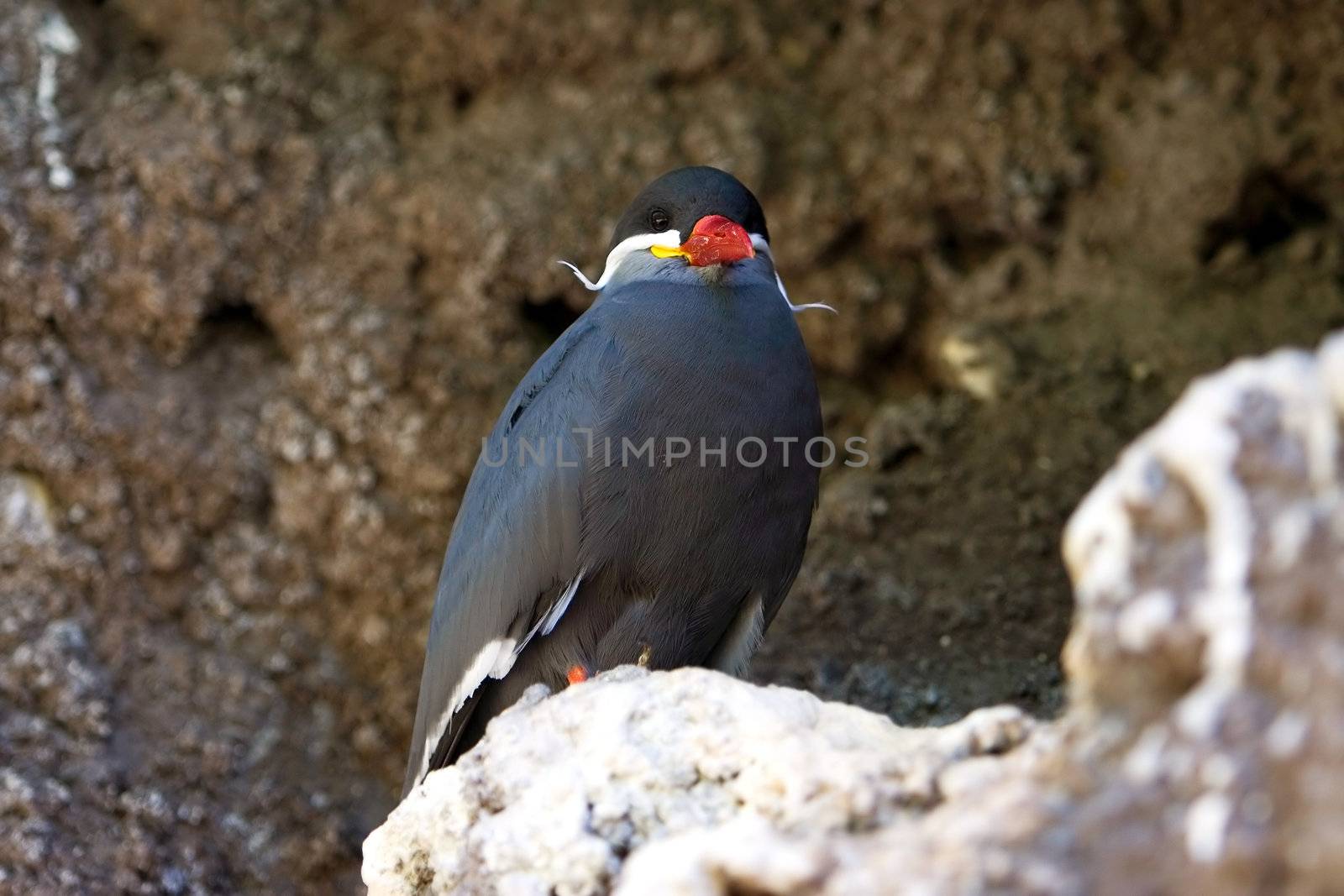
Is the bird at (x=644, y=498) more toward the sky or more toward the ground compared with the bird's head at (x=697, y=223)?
more toward the ground

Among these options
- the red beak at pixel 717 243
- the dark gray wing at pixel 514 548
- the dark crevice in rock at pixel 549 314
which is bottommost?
the dark gray wing at pixel 514 548

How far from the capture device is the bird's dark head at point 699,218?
12.2 feet

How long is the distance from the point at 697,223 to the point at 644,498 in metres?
0.82

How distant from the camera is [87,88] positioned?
16.2ft

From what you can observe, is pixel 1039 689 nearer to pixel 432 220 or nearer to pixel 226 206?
pixel 432 220

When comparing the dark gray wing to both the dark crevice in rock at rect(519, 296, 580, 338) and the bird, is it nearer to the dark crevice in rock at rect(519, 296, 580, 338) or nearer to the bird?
the bird

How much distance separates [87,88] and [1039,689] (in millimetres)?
3749

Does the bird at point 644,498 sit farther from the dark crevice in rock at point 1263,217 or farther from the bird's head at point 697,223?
the dark crevice in rock at point 1263,217

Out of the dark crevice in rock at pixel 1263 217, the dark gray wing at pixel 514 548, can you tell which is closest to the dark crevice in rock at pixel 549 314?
the dark gray wing at pixel 514 548

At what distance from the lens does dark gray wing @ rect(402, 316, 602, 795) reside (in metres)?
3.46

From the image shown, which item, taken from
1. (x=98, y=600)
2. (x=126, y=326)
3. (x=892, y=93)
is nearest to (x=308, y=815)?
(x=98, y=600)

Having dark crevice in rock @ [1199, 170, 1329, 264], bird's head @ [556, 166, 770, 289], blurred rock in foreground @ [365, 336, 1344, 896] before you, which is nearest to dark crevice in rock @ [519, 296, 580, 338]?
bird's head @ [556, 166, 770, 289]

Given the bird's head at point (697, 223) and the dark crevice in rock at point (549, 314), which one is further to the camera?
the dark crevice in rock at point (549, 314)

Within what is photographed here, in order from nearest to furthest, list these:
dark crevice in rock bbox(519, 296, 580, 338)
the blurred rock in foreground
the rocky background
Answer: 1. the blurred rock in foreground
2. the rocky background
3. dark crevice in rock bbox(519, 296, 580, 338)
